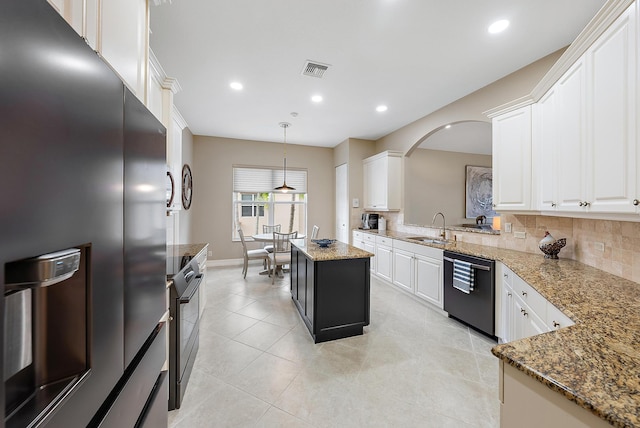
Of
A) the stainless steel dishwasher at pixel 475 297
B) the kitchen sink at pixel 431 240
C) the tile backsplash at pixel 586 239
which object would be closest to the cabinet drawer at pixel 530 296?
the stainless steel dishwasher at pixel 475 297

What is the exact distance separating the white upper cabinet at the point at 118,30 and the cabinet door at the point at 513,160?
3144 millimetres

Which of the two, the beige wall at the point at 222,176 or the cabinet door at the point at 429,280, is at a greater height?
the beige wall at the point at 222,176

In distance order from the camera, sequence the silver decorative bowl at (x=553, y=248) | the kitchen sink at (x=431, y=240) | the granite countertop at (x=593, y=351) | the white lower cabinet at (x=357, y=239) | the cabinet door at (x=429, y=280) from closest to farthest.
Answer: the granite countertop at (x=593, y=351) < the silver decorative bowl at (x=553, y=248) < the cabinet door at (x=429, y=280) < the kitchen sink at (x=431, y=240) < the white lower cabinet at (x=357, y=239)

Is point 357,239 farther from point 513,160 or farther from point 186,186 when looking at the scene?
point 186,186

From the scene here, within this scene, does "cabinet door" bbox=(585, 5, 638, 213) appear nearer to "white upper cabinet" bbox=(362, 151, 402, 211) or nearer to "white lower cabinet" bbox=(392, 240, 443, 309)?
"white lower cabinet" bbox=(392, 240, 443, 309)

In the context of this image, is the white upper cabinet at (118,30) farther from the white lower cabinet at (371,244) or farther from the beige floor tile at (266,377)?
the white lower cabinet at (371,244)

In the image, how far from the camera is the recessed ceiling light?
7.00 ft

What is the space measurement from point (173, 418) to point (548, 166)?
3.46 meters

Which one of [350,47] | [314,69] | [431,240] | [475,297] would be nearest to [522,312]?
[475,297]

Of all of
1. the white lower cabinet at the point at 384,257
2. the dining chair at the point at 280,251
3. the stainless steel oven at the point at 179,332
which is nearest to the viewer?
the stainless steel oven at the point at 179,332

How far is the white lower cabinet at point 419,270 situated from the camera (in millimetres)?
3278

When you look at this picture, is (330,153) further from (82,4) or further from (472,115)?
(82,4)

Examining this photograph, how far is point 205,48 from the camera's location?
2537 mm

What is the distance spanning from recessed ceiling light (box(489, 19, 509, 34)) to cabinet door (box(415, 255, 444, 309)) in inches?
95.9
